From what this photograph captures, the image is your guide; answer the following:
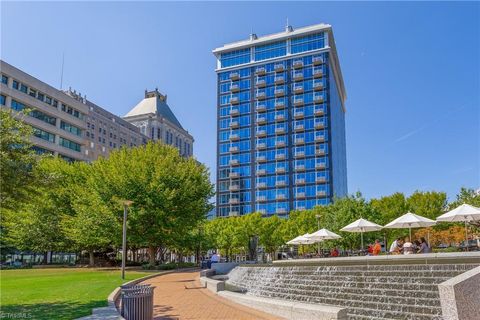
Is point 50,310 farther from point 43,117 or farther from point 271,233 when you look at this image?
point 271,233

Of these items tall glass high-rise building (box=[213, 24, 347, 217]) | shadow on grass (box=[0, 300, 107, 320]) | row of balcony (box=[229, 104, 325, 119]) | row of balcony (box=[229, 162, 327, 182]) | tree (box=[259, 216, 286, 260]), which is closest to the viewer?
shadow on grass (box=[0, 300, 107, 320])

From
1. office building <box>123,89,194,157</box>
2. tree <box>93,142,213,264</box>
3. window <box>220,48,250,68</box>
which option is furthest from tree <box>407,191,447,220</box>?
office building <box>123,89,194,157</box>

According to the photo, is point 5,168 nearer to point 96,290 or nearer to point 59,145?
point 96,290

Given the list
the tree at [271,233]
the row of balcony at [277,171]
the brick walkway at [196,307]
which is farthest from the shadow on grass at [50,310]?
the row of balcony at [277,171]

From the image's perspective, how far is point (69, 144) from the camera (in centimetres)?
7638

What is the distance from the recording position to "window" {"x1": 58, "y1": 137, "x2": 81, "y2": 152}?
7425 cm

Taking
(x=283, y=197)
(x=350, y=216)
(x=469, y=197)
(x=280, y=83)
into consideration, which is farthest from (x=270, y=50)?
(x=469, y=197)

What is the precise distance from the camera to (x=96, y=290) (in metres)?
18.7

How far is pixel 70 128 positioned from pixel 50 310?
227 feet

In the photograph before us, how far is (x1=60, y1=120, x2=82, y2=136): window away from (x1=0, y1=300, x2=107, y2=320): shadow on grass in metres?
65.9

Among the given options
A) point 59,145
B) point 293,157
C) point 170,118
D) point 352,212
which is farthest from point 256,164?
point 170,118

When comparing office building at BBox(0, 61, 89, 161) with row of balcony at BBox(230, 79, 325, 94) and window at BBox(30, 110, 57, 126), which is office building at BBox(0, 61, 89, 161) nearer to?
window at BBox(30, 110, 57, 126)

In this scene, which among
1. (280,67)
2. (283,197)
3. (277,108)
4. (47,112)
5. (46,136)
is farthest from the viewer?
(280,67)

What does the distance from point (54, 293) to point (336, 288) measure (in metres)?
11.1
